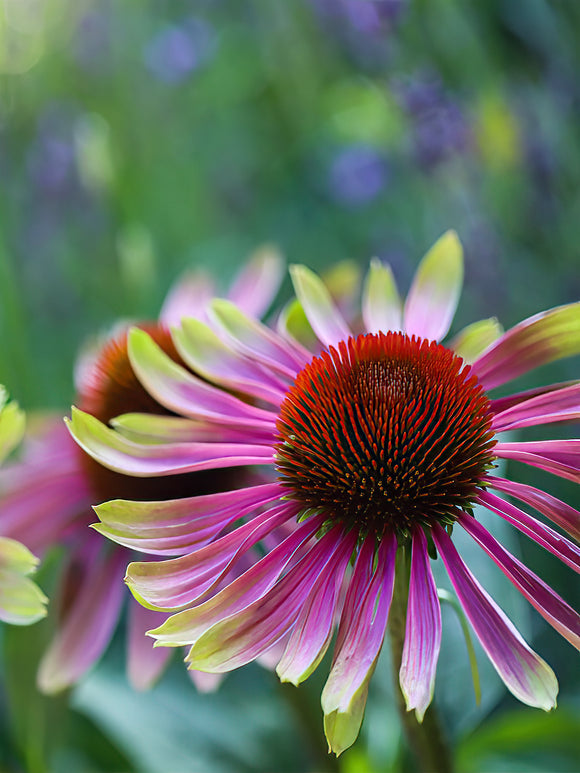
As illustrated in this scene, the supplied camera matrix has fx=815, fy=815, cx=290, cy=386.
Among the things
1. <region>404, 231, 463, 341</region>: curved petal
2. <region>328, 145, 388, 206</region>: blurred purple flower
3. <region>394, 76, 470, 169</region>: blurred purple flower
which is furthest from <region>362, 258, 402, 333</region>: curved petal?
<region>328, 145, 388, 206</region>: blurred purple flower

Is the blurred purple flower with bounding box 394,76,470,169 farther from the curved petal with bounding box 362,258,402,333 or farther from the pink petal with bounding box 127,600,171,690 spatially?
the pink petal with bounding box 127,600,171,690

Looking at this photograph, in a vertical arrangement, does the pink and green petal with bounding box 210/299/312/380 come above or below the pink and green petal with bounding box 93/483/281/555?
above

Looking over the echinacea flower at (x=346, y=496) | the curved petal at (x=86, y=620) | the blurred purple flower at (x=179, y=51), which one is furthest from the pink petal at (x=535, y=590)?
the blurred purple flower at (x=179, y=51)

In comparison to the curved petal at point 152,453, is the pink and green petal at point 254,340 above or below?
above

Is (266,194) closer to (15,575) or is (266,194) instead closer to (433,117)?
(433,117)

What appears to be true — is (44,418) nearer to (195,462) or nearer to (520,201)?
(195,462)

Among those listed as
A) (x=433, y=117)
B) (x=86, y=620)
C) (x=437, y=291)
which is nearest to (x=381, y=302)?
(x=437, y=291)

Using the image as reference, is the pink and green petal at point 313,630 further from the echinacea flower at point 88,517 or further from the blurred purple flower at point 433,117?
the blurred purple flower at point 433,117
